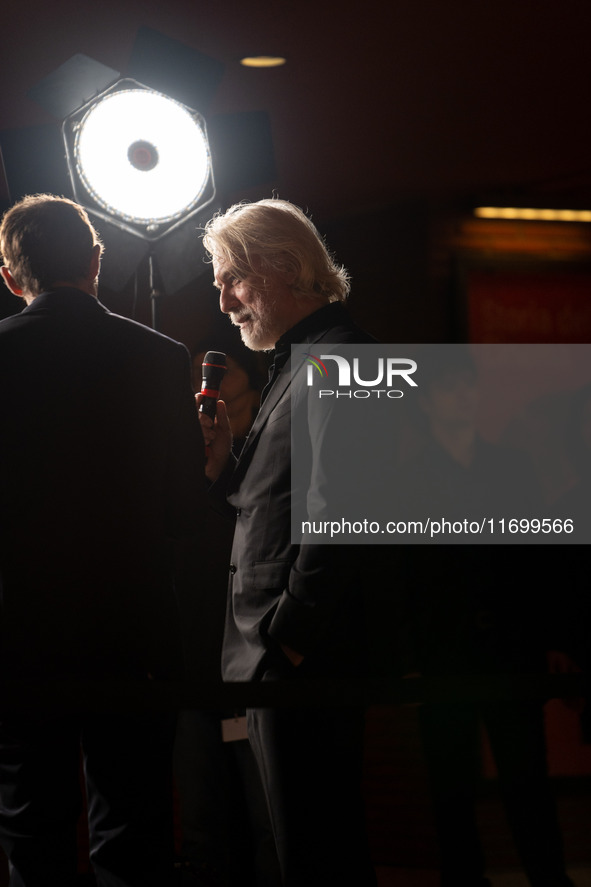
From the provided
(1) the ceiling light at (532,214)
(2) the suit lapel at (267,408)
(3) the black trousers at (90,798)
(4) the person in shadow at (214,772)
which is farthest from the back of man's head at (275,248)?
(1) the ceiling light at (532,214)

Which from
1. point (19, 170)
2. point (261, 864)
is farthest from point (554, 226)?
point (261, 864)

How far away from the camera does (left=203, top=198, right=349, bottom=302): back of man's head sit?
4.66 ft

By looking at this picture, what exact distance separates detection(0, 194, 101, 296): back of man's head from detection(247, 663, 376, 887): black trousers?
76 centimetres

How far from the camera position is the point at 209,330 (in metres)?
3.14

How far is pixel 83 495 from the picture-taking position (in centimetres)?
120

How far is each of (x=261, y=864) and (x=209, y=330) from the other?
200 centimetres

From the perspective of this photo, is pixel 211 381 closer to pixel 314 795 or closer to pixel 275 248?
pixel 275 248

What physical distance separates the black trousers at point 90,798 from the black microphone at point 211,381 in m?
0.60

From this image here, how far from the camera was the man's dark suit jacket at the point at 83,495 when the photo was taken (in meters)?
1.17

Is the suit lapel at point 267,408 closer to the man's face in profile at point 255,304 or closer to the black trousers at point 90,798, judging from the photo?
the man's face in profile at point 255,304

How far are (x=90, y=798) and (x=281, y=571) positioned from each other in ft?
1.54

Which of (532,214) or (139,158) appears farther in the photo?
(532,214)

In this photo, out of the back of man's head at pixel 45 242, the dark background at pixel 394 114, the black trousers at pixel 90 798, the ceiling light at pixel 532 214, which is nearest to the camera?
the black trousers at pixel 90 798

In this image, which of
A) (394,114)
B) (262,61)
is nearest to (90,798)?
(262,61)
